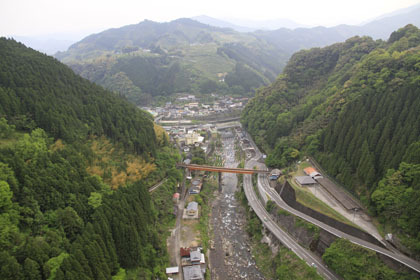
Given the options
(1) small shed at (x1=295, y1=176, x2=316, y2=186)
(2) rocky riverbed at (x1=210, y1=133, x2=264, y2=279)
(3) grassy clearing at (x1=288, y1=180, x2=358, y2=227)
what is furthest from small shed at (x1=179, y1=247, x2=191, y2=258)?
(1) small shed at (x1=295, y1=176, x2=316, y2=186)

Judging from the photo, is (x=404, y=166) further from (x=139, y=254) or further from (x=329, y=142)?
(x=139, y=254)

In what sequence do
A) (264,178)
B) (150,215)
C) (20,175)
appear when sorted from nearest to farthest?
(20,175), (150,215), (264,178)

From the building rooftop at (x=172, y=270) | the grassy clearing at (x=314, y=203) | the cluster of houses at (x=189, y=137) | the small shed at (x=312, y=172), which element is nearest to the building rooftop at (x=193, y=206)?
the building rooftop at (x=172, y=270)

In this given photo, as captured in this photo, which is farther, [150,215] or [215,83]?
[215,83]

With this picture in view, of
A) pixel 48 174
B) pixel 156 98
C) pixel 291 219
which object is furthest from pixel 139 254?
pixel 156 98

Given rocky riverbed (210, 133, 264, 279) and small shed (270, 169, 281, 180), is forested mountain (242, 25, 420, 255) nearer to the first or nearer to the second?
small shed (270, 169, 281, 180)

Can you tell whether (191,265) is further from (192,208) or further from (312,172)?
(312,172)
